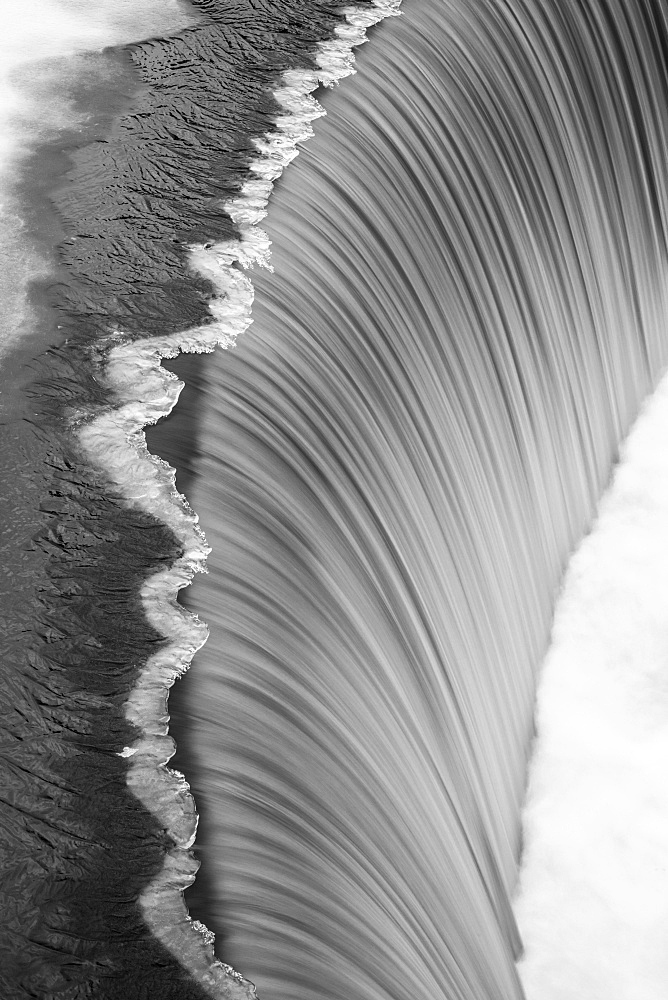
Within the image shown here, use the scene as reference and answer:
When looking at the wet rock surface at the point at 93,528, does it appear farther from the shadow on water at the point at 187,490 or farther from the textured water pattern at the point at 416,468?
the textured water pattern at the point at 416,468

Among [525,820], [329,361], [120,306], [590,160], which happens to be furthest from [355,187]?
[525,820]

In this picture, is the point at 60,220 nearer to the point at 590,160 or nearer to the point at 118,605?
the point at 118,605

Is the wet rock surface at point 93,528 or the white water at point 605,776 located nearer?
the wet rock surface at point 93,528

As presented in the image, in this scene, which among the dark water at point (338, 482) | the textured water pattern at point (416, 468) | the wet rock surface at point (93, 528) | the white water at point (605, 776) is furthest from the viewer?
the white water at point (605, 776)

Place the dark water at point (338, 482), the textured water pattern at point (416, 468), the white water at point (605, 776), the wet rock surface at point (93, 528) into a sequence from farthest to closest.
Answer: the white water at point (605, 776) < the textured water pattern at point (416, 468) < the dark water at point (338, 482) < the wet rock surface at point (93, 528)

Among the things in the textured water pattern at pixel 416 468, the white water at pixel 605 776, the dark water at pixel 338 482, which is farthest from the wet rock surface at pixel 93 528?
the white water at pixel 605 776

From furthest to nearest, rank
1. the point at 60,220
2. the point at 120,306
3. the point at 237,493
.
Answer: the point at 60,220 → the point at 120,306 → the point at 237,493
